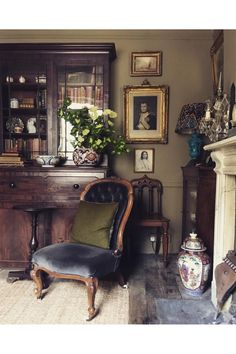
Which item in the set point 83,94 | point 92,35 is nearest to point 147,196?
point 83,94

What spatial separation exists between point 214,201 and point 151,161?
1300 millimetres

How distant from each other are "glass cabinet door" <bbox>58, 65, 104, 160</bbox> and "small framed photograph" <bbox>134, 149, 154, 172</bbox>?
2.42ft

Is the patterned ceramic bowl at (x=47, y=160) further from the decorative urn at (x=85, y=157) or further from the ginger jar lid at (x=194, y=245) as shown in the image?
the ginger jar lid at (x=194, y=245)

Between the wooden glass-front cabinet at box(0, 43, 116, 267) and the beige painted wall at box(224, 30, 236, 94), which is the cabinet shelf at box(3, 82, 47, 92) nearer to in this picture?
the wooden glass-front cabinet at box(0, 43, 116, 267)

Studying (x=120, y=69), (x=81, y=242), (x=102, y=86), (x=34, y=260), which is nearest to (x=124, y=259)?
(x=81, y=242)

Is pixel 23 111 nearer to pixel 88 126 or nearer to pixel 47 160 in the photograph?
pixel 47 160

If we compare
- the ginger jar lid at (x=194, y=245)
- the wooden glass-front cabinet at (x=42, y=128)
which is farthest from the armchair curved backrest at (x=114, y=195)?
the ginger jar lid at (x=194, y=245)

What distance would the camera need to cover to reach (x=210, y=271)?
8.48 ft

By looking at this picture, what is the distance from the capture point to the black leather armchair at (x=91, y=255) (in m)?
2.25

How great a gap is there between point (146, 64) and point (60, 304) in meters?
2.72

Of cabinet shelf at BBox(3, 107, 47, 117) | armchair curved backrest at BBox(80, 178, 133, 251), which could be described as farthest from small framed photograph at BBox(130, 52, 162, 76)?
armchair curved backrest at BBox(80, 178, 133, 251)

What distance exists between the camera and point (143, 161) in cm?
379

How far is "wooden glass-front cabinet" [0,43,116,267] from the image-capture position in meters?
3.11
